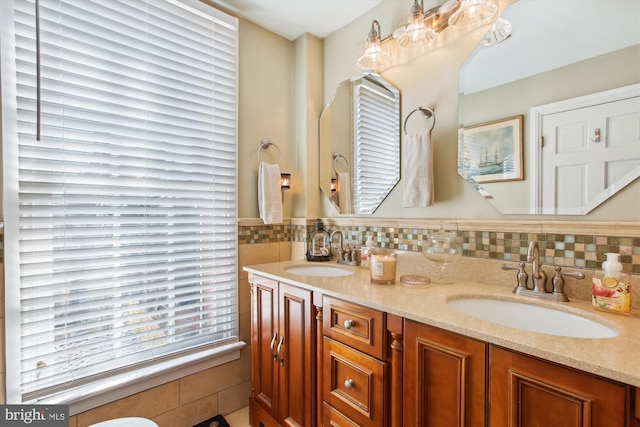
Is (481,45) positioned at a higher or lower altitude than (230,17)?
lower

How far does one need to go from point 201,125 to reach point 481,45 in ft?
4.92

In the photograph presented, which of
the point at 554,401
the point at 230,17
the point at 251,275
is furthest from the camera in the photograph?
the point at 230,17

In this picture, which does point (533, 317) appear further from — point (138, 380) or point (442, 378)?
point (138, 380)

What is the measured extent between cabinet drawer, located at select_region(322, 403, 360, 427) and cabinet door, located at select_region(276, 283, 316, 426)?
0.27 feet

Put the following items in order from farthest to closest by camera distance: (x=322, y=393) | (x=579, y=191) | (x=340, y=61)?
(x=340, y=61) → (x=322, y=393) → (x=579, y=191)

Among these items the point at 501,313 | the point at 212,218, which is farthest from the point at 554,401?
the point at 212,218

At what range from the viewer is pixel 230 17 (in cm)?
187

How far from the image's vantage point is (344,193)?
2016 millimetres

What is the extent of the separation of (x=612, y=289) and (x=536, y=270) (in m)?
0.22

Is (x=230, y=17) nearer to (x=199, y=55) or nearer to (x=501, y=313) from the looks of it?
(x=199, y=55)

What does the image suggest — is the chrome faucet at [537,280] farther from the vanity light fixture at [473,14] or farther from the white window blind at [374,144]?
the vanity light fixture at [473,14]
